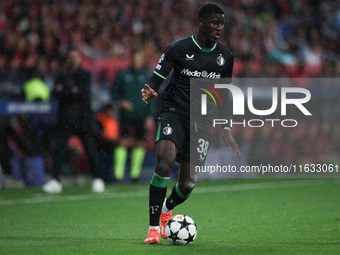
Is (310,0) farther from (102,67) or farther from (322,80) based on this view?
(102,67)

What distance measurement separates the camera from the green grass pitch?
6.05 metres

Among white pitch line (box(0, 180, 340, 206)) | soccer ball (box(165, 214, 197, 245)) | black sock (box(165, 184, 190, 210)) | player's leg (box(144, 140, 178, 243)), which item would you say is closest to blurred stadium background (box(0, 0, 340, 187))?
white pitch line (box(0, 180, 340, 206))

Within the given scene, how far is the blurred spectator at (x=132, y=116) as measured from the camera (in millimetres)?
12430

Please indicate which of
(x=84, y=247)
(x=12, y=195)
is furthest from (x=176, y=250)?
(x=12, y=195)

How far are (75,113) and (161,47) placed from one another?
6813mm

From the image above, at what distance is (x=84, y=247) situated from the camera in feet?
19.8

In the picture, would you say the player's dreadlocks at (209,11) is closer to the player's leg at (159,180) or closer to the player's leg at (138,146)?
the player's leg at (159,180)

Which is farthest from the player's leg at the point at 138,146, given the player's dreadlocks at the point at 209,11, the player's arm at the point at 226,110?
the player's dreadlocks at the point at 209,11

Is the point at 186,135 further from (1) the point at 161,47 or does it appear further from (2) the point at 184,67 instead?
(1) the point at 161,47

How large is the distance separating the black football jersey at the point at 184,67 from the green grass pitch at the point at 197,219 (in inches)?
51.7

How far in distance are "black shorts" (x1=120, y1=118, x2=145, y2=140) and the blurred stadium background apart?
74 centimetres

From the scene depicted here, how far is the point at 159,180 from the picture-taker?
6.27m

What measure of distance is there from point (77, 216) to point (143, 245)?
9.22 ft

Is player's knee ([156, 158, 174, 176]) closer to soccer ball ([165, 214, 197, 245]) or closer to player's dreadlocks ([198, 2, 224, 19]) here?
soccer ball ([165, 214, 197, 245])
